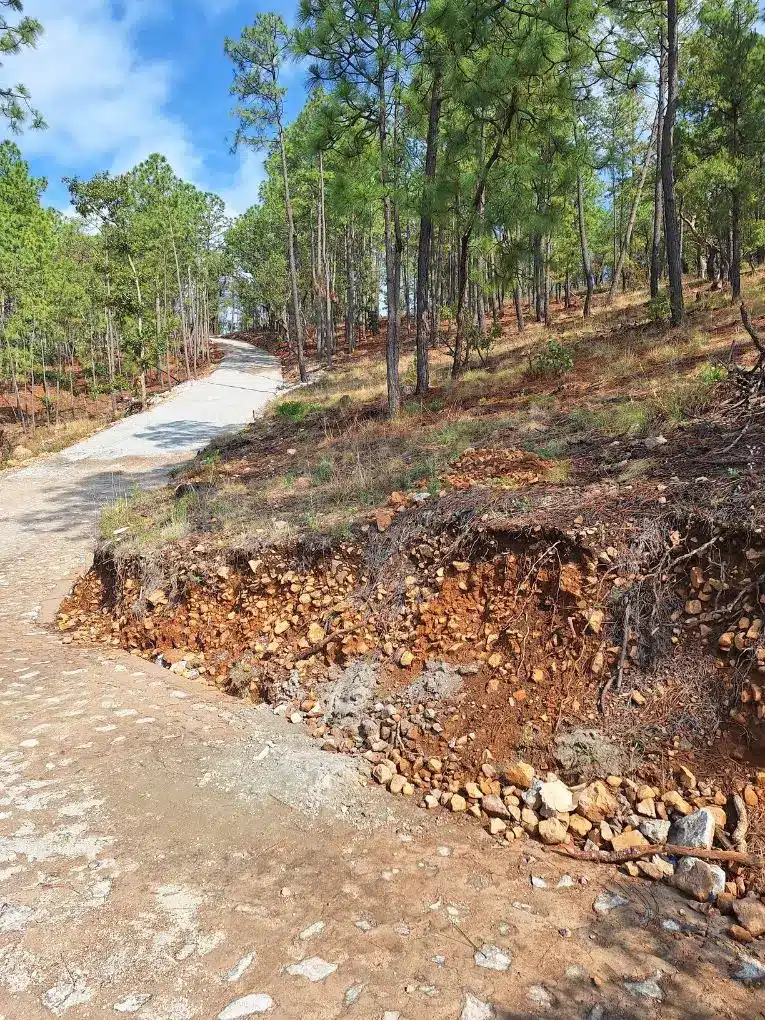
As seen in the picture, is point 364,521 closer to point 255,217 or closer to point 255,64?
point 255,64

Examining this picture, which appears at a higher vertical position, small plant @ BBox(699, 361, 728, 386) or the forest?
the forest

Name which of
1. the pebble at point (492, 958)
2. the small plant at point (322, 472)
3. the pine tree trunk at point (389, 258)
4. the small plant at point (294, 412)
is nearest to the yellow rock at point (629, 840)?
the pebble at point (492, 958)

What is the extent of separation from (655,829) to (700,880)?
30 cm

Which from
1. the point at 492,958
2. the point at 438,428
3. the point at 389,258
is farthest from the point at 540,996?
the point at 389,258

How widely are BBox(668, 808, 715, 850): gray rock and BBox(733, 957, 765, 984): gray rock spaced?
1.62 ft

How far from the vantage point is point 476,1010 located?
1.82 metres

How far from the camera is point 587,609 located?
3605mm

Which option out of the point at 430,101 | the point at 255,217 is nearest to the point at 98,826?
the point at 430,101

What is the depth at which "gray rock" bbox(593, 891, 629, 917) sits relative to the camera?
89.1 inches

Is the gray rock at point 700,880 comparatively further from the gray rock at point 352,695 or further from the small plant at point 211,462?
the small plant at point 211,462

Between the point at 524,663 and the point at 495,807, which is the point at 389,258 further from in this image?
the point at 495,807

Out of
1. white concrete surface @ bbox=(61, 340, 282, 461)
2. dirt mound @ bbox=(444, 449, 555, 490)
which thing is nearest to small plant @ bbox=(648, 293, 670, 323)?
dirt mound @ bbox=(444, 449, 555, 490)

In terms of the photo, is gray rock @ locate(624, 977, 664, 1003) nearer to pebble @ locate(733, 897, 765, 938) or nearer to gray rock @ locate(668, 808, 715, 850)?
pebble @ locate(733, 897, 765, 938)

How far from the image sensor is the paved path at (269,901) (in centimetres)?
186
